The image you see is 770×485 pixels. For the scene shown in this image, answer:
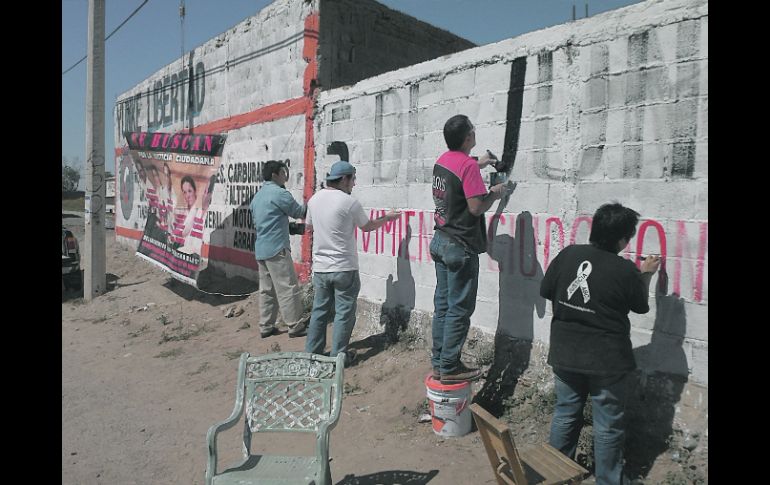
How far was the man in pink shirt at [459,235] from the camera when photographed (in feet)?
12.3

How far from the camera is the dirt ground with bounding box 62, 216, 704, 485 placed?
3.69 m

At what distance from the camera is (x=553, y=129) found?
408 cm

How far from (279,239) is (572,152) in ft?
10.7

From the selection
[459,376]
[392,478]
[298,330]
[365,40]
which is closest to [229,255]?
[298,330]

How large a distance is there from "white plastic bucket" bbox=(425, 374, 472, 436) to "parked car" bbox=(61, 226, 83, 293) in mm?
8057

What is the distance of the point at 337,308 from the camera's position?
494 cm

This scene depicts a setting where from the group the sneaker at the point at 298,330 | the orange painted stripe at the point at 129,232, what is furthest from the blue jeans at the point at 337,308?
the orange painted stripe at the point at 129,232

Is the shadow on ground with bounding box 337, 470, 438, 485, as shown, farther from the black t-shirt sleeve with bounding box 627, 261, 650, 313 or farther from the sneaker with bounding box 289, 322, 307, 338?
the sneaker with bounding box 289, 322, 307, 338

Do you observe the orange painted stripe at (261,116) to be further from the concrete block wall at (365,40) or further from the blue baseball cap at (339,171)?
the blue baseball cap at (339,171)

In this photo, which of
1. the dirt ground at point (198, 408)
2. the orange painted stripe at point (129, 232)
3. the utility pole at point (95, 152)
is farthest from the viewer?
the orange painted stripe at point (129, 232)

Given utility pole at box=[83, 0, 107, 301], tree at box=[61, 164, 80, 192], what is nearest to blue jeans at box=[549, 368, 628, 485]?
utility pole at box=[83, 0, 107, 301]

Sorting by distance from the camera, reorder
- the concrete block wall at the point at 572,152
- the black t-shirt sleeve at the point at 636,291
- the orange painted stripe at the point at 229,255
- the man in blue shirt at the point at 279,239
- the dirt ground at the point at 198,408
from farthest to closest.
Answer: the orange painted stripe at the point at 229,255 → the man in blue shirt at the point at 279,239 → the dirt ground at the point at 198,408 → the concrete block wall at the point at 572,152 → the black t-shirt sleeve at the point at 636,291

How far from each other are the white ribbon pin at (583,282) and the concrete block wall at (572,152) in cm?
89
